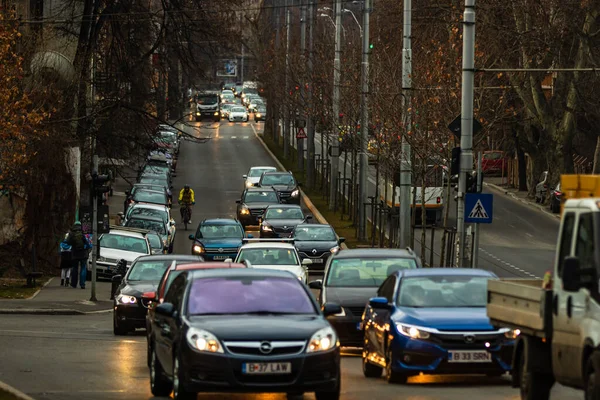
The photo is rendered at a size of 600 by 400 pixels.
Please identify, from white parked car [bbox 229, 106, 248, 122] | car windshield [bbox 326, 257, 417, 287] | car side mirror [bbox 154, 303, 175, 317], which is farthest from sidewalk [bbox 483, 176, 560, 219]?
white parked car [bbox 229, 106, 248, 122]

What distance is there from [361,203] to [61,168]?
40.7 ft

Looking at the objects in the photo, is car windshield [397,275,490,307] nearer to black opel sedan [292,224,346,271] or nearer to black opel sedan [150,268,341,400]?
black opel sedan [150,268,341,400]

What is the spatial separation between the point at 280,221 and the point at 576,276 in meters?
37.1

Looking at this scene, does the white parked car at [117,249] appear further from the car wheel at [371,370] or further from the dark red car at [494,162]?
the dark red car at [494,162]

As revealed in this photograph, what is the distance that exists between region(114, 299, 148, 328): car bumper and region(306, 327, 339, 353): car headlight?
1149cm

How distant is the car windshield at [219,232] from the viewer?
44953 mm

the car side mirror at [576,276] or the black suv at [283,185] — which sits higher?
the car side mirror at [576,276]

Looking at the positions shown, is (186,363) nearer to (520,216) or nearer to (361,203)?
(361,203)

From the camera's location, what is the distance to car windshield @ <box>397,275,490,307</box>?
17.4 metres

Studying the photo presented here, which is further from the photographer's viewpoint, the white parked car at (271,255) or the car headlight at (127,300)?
the white parked car at (271,255)

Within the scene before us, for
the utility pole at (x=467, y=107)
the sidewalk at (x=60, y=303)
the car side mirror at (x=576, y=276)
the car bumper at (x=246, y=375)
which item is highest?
the utility pole at (x=467, y=107)

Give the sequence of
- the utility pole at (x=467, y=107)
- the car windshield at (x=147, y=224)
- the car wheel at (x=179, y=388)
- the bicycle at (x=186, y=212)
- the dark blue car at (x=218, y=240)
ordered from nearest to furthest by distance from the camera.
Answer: the car wheel at (x=179, y=388) → the utility pole at (x=467, y=107) → the dark blue car at (x=218, y=240) → the car windshield at (x=147, y=224) → the bicycle at (x=186, y=212)

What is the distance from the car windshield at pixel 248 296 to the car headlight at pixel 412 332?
2.06 meters

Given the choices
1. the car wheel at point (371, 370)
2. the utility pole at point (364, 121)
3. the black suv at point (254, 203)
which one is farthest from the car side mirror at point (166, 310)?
the black suv at point (254, 203)
